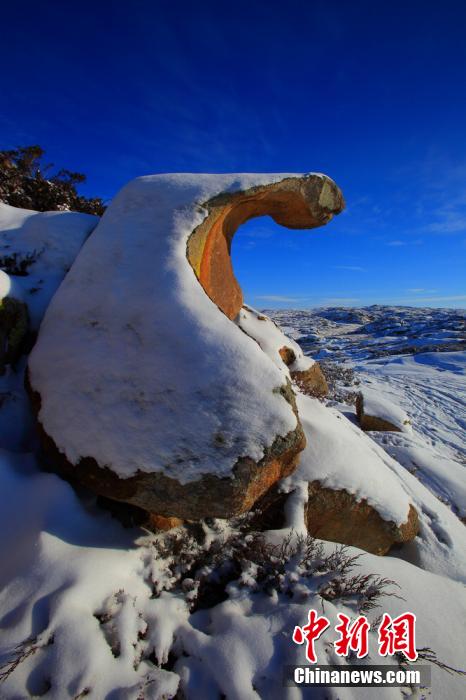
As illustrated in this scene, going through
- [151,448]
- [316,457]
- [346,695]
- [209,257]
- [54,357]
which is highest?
[209,257]

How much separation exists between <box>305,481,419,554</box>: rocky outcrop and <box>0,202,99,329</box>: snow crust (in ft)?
15.0

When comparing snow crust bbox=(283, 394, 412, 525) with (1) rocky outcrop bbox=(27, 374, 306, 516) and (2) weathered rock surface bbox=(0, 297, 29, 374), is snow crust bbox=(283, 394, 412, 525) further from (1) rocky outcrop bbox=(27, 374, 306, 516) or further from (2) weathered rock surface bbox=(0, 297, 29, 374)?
(2) weathered rock surface bbox=(0, 297, 29, 374)

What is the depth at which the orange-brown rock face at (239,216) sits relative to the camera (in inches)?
201

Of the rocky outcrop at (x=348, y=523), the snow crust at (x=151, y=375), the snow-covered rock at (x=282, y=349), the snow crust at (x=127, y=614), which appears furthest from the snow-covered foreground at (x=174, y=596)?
the snow-covered rock at (x=282, y=349)

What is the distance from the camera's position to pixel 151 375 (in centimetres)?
321

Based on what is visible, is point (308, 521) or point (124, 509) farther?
point (308, 521)

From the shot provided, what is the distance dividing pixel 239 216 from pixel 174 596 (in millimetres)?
6685

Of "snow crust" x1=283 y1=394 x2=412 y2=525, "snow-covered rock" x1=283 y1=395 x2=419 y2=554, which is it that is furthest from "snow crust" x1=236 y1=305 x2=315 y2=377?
"snow-covered rock" x1=283 y1=395 x2=419 y2=554

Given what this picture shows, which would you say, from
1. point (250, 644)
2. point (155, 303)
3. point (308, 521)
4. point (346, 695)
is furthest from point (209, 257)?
point (346, 695)

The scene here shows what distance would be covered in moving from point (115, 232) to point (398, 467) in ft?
22.4

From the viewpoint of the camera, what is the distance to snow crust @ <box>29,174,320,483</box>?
Result: 2.93 meters

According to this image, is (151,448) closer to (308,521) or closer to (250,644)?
(250,644)

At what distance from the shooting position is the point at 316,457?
444 centimetres

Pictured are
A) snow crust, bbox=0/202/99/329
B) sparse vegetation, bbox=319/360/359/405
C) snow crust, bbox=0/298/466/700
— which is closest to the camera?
snow crust, bbox=0/298/466/700
